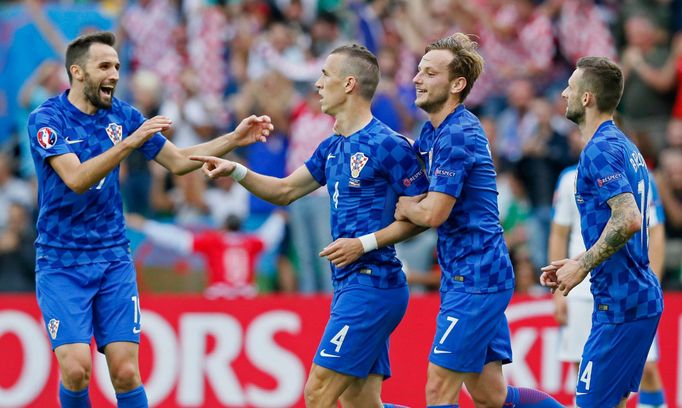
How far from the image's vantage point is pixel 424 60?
7652 mm

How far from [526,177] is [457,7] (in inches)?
108

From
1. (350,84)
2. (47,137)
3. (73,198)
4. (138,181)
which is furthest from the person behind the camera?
(138,181)

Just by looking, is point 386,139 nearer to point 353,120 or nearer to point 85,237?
point 353,120

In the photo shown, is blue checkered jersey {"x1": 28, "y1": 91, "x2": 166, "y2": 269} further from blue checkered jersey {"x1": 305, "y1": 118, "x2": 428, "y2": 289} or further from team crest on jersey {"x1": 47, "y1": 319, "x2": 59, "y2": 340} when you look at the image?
blue checkered jersey {"x1": 305, "y1": 118, "x2": 428, "y2": 289}

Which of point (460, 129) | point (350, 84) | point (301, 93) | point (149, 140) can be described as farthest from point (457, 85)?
point (301, 93)

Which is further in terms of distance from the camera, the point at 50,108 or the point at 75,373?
the point at 50,108

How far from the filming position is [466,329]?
740 centimetres

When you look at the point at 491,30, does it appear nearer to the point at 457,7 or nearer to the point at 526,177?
the point at 457,7

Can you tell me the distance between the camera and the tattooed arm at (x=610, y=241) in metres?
6.95

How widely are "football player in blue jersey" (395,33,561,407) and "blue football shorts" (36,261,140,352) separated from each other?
205 cm

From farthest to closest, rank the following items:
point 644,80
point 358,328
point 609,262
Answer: point 644,80, point 358,328, point 609,262

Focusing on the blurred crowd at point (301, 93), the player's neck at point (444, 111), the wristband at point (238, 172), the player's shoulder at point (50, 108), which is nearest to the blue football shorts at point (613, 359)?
the player's neck at point (444, 111)

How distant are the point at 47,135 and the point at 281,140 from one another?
6.48m

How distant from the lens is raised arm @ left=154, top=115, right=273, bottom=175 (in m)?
8.33
